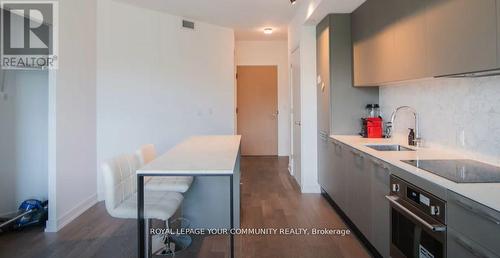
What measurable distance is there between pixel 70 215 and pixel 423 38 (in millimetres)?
3698

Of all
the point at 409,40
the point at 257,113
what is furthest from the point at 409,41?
the point at 257,113

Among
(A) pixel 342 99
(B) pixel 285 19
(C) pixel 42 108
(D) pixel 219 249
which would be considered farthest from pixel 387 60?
(C) pixel 42 108

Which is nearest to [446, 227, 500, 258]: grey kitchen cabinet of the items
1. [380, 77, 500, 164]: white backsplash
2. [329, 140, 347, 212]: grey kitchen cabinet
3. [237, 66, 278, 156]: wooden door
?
[380, 77, 500, 164]: white backsplash

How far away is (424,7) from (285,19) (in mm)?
3402

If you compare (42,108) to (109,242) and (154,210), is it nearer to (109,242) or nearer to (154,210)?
(109,242)

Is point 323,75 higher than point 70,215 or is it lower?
higher

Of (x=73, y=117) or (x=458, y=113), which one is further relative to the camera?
(x=73, y=117)

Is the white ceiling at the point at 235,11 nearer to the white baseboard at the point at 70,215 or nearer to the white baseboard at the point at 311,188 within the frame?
the white baseboard at the point at 311,188

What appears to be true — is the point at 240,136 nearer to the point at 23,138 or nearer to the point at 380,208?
the point at 380,208

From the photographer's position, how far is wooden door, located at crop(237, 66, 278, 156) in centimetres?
802

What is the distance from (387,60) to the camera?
9.59 feet

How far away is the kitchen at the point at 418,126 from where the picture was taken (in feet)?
5.26

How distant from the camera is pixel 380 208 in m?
2.40

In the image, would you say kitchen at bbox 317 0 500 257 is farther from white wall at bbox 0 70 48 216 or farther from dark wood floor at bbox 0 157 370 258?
white wall at bbox 0 70 48 216
